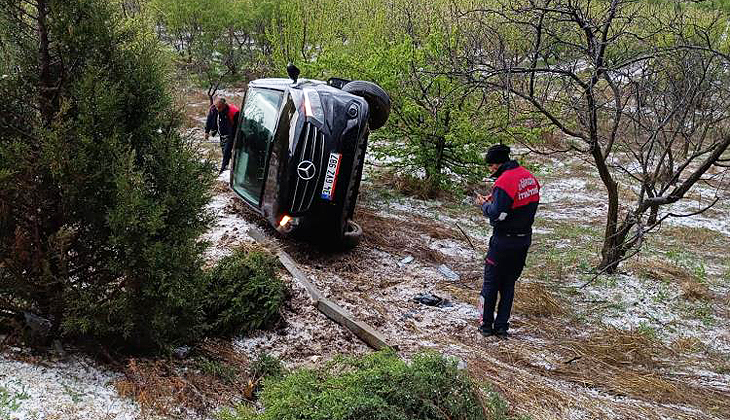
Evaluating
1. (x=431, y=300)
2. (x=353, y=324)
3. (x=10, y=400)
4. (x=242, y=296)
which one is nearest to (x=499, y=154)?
(x=431, y=300)

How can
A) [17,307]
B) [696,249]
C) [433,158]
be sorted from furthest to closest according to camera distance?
[433,158] < [696,249] < [17,307]

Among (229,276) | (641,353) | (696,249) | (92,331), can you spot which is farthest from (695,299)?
(92,331)

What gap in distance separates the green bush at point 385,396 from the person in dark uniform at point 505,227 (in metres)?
2.25

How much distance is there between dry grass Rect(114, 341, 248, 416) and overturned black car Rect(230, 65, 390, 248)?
2.32m

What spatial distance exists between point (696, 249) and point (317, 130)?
7.18 m

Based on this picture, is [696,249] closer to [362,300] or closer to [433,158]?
[433,158]

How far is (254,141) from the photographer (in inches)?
272

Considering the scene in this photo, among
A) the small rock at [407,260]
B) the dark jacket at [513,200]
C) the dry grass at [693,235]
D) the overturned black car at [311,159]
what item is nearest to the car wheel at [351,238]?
the overturned black car at [311,159]

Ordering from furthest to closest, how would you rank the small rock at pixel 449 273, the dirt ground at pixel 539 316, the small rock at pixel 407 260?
the small rock at pixel 407 260, the small rock at pixel 449 273, the dirt ground at pixel 539 316

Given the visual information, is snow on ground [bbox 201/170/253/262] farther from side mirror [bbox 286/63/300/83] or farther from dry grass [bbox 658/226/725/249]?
dry grass [bbox 658/226/725/249]

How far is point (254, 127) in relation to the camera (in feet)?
22.8

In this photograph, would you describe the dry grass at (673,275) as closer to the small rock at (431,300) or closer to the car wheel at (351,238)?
the small rock at (431,300)

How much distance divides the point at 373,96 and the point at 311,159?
2.15 m

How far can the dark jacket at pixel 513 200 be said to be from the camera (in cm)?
515
